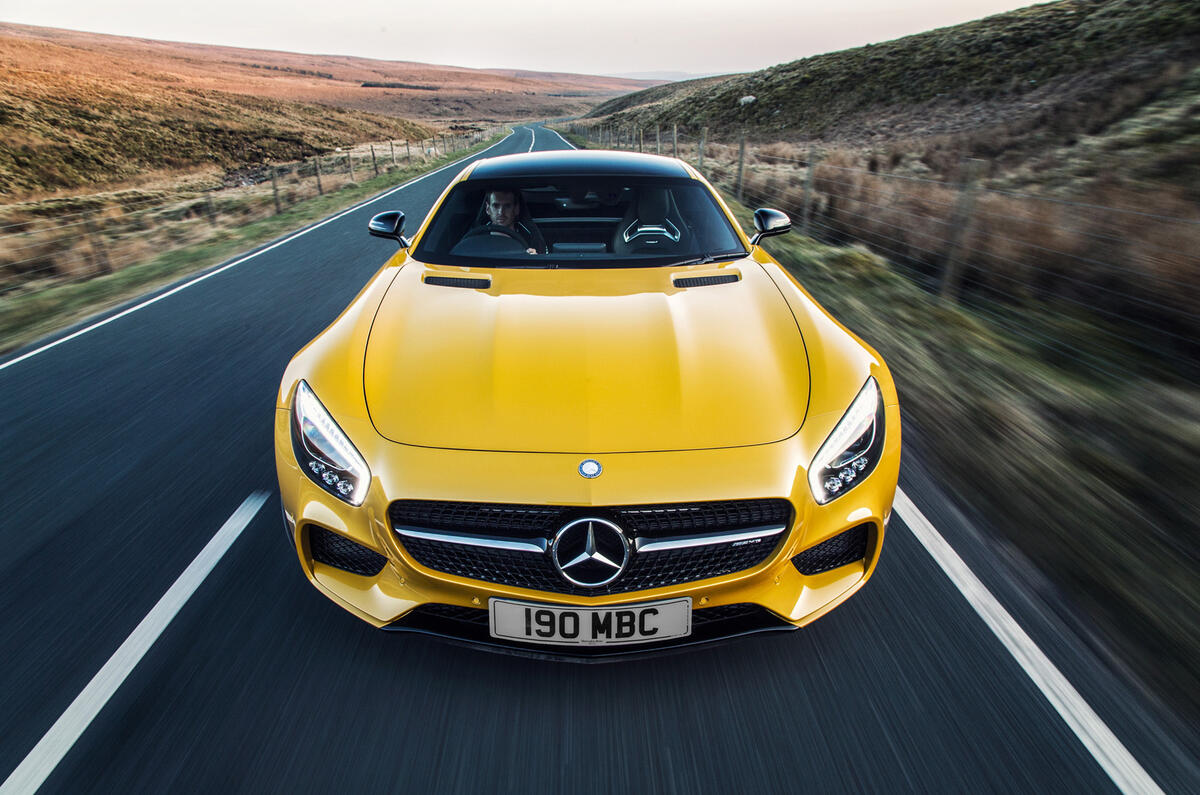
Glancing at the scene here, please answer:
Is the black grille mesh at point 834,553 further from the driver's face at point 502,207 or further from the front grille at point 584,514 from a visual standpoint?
the driver's face at point 502,207

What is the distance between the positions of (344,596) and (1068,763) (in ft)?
6.65

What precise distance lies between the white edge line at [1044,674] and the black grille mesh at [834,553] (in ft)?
1.95

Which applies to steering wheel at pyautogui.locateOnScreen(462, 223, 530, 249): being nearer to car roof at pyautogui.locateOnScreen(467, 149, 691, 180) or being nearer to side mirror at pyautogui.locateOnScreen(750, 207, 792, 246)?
car roof at pyautogui.locateOnScreen(467, 149, 691, 180)

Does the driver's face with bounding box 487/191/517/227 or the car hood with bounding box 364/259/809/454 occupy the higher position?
the driver's face with bounding box 487/191/517/227

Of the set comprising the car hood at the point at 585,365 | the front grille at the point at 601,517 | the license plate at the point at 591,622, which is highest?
the car hood at the point at 585,365

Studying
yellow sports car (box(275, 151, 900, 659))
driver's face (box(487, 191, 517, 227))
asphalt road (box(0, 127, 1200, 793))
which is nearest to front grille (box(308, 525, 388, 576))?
yellow sports car (box(275, 151, 900, 659))

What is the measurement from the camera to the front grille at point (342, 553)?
203cm

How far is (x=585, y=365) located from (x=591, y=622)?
33.8 inches

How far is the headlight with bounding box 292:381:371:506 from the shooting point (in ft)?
6.57

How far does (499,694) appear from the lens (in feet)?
6.58

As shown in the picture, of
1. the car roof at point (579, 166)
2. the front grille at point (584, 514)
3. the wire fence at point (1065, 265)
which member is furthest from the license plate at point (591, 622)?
the wire fence at point (1065, 265)

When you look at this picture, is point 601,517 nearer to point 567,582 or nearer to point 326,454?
point 567,582

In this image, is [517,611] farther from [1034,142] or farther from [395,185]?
[395,185]

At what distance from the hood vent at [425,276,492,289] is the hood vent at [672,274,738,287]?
0.85 m
